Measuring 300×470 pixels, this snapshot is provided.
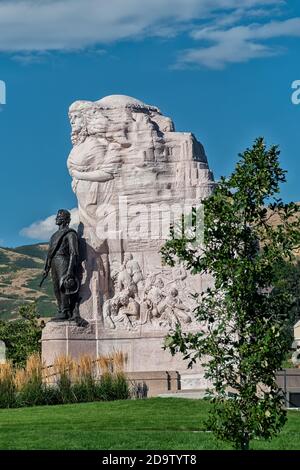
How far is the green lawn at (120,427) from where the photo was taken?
720 inches

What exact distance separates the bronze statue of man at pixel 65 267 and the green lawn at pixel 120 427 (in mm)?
6759

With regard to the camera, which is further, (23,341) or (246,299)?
(23,341)

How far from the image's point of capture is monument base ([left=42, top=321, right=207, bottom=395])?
3128 cm

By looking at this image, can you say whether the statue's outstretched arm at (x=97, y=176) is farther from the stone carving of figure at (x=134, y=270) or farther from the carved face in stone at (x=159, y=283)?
the carved face in stone at (x=159, y=283)

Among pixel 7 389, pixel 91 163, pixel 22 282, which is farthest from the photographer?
pixel 22 282

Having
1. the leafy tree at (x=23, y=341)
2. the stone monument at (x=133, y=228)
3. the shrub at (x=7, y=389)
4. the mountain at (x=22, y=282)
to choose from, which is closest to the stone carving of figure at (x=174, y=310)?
the stone monument at (x=133, y=228)

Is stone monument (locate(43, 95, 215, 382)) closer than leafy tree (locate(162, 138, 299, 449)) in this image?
No

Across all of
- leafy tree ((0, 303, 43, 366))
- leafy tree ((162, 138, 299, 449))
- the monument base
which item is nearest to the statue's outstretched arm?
the monument base

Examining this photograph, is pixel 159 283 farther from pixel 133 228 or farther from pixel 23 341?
pixel 23 341

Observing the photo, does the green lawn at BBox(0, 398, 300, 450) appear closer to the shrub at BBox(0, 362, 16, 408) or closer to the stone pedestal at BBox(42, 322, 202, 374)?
the shrub at BBox(0, 362, 16, 408)

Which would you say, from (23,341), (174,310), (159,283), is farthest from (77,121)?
(23,341)

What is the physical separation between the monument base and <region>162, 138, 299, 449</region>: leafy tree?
14661 mm

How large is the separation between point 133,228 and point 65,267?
7.11ft

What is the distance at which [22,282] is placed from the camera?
11800cm
